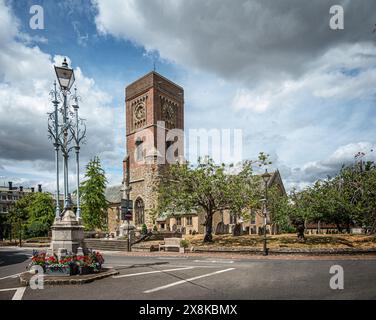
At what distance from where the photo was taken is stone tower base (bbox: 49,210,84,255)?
13305mm

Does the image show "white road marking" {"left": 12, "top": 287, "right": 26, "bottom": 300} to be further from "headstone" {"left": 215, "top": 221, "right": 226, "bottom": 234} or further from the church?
"headstone" {"left": 215, "top": 221, "right": 226, "bottom": 234}

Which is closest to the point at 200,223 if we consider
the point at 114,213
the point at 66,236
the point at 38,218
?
the point at 114,213

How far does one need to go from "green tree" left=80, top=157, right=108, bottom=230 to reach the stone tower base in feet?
100

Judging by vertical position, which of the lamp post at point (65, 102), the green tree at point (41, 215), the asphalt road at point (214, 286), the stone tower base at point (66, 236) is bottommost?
the green tree at point (41, 215)

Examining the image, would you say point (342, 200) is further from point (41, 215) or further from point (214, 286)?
point (41, 215)

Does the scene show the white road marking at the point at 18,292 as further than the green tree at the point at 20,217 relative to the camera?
No

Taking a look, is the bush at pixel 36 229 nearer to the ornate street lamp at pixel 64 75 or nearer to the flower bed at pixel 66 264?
the flower bed at pixel 66 264

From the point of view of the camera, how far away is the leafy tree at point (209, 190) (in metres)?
25.3

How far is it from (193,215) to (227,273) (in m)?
32.2

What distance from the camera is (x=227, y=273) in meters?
13.0

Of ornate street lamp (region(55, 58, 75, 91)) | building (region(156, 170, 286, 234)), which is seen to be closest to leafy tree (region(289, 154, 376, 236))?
building (region(156, 170, 286, 234))

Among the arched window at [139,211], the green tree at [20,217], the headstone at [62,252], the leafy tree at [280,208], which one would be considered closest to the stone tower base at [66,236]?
the headstone at [62,252]
